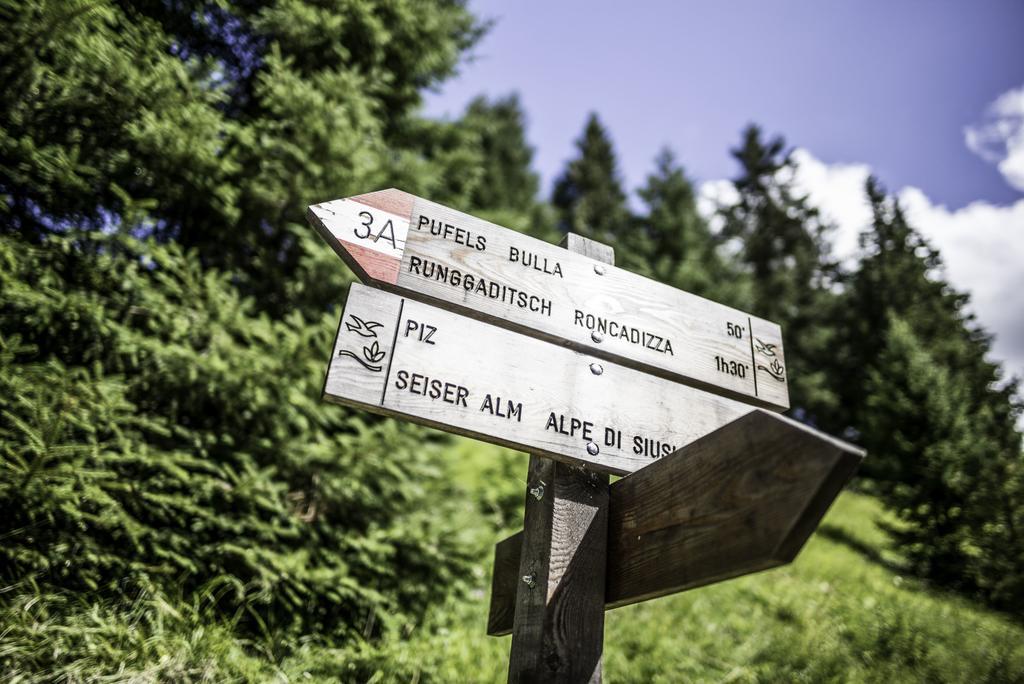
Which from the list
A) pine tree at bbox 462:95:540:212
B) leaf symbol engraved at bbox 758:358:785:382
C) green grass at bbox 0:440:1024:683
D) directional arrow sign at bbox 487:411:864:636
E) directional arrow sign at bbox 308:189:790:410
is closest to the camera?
directional arrow sign at bbox 487:411:864:636

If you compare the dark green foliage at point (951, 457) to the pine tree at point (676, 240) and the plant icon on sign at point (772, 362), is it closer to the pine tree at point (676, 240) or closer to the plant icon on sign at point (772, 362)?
the pine tree at point (676, 240)

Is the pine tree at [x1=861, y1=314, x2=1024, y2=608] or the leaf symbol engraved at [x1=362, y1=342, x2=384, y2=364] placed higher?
the pine tree at [x1=861, y1=314, x2=1024, y2=608]

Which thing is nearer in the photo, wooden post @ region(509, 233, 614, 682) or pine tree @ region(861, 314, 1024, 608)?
wooden post @ region(509, 233, 614, 682)

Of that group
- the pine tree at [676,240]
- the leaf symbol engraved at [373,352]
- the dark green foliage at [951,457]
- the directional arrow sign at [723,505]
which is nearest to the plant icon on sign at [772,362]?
the directional arrow sign at [723,505]

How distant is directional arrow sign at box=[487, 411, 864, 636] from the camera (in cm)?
93

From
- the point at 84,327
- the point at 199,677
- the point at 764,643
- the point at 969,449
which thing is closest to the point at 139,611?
the point at 199,677

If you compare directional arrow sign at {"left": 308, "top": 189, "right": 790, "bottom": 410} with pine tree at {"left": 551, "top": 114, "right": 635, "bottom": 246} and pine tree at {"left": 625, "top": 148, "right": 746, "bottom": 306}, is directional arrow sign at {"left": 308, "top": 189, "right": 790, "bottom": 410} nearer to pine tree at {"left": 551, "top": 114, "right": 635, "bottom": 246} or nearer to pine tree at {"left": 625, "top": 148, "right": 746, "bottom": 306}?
pine tree at {"left": 625, "top": 148, "right": 746, "bottom": 306}

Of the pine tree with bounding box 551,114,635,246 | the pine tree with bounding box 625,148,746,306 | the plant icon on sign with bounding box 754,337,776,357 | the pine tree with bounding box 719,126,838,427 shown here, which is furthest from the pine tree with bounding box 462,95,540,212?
the plant icon on sign with bounding box 754,337,776,357

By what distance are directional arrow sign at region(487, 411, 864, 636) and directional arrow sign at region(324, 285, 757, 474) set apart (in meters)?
0.22

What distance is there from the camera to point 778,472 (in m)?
1.00

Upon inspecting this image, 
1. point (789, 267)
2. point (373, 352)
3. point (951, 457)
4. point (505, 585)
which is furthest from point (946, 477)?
point (789, 267)

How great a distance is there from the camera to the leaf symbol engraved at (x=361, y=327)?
143cm

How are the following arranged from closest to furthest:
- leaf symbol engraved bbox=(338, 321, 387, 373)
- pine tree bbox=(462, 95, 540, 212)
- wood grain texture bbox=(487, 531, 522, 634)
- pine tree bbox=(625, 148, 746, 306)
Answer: leaf symbol engraved bbox=(338, 321, 387, 373) → wood grain texture bbox=(487, 531, 522, 634) → pine tree bbox=(625, 148, 746, 306) → pine tree bbox=(462, 95, 540, 212)

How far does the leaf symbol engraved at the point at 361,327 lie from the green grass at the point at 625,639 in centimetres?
234
